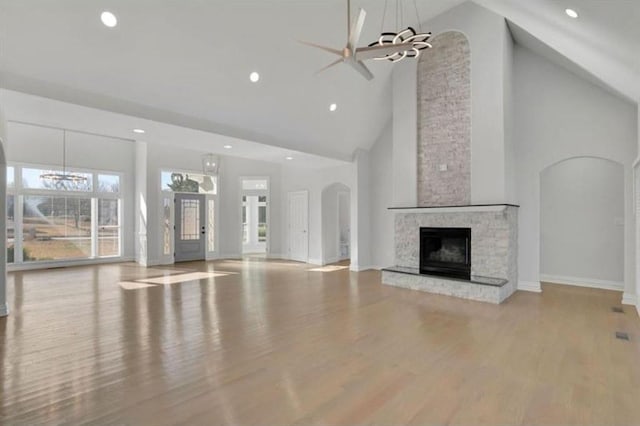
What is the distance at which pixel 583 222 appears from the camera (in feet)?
20.7

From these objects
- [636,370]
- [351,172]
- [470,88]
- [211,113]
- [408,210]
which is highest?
[470,88]

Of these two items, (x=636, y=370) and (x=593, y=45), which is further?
(x=593, y=45)

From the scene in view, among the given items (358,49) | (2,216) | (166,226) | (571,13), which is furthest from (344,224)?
(571,13)

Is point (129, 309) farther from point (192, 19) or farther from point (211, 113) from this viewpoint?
point (192, 19)

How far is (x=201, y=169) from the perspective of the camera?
10.3 metres

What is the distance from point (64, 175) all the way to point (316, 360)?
29.7 ft

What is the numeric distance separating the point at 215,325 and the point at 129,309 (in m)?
1.63

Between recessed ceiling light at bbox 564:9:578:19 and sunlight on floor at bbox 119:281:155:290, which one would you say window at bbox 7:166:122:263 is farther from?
recessed ceiling light at bbox 564:9:578:19

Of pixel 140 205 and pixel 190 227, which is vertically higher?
pixel 140 205

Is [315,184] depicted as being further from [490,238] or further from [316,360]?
[316,360]

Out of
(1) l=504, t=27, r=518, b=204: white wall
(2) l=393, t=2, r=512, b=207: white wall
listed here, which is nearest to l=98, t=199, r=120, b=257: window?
(2) l=393, t=2, r=512, b=207: white wall

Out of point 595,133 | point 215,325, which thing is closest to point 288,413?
point 215,325

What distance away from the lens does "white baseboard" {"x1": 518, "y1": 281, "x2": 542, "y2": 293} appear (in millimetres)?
5931

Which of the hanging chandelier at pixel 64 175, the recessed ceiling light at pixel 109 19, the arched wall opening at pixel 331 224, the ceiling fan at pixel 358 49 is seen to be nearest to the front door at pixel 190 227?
the hanging chandelier at pixel 64 175
